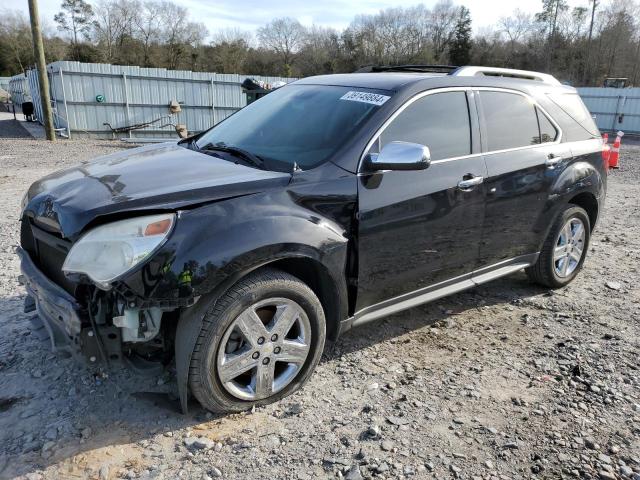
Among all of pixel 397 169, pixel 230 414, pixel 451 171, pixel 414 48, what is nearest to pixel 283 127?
pixel 397 169

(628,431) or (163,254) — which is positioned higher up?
(163,254)

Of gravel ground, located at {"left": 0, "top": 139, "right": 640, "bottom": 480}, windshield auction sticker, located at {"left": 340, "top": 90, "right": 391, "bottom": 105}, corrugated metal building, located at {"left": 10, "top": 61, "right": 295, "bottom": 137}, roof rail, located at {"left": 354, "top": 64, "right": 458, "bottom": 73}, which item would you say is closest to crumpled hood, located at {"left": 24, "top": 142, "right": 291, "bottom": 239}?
windshield auction sticker, located at {"left": 340, "top": 90, "right": 391, "bottom": 105}

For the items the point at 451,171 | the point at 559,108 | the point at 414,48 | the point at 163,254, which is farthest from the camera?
the point at 414,48

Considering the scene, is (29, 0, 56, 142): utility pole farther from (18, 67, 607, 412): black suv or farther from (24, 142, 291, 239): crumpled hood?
(24, 142, 291, 239): crumpled hood

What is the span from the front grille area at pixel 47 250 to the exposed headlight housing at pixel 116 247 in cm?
21

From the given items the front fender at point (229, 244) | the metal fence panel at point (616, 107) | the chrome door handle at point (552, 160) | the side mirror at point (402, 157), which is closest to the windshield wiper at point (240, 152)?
the front fender at point (229, 244)

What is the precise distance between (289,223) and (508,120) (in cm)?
221

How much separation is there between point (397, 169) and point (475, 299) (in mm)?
2104

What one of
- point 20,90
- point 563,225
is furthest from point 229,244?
point 20,90

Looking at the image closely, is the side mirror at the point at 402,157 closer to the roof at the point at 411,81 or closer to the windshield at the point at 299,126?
the windshield at the point at 299,126

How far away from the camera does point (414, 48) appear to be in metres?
68.8

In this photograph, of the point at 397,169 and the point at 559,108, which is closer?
the point at 397,169

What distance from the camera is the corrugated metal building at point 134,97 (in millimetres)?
18250

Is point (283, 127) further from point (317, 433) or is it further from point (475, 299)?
point (475, 299)
